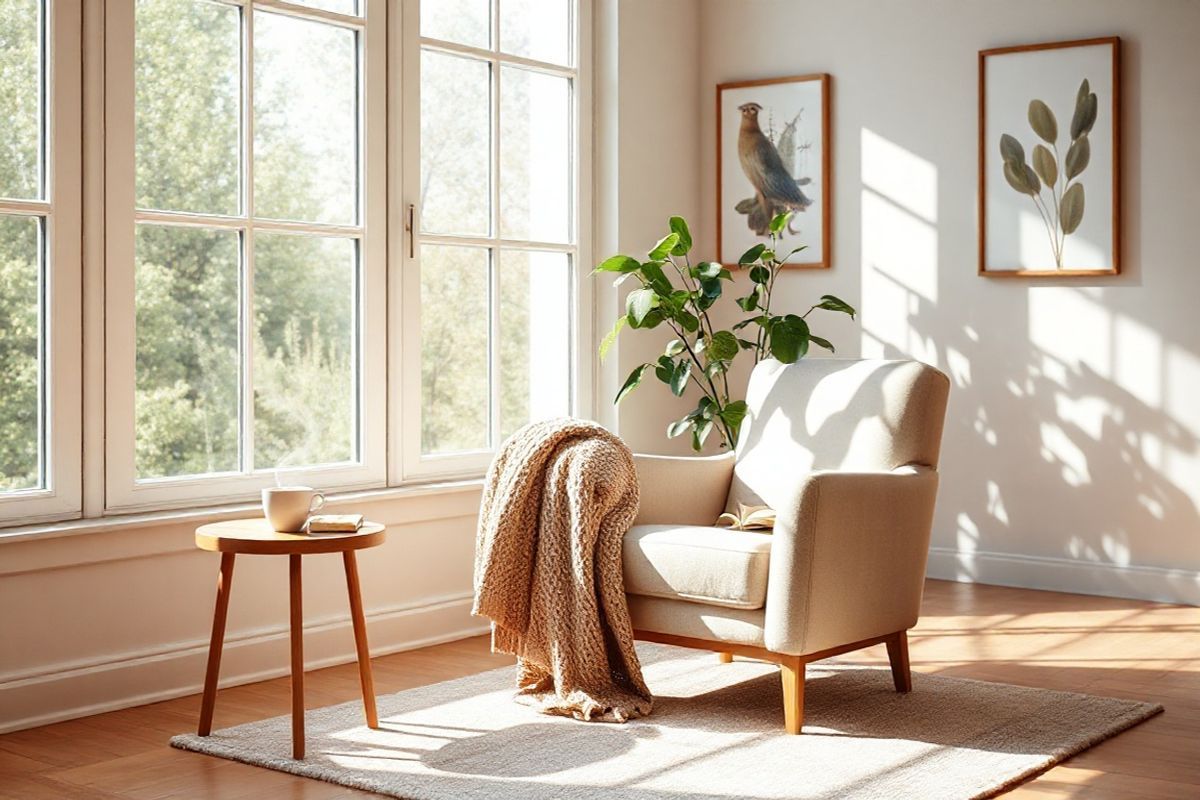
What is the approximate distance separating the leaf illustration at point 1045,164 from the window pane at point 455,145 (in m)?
1.96

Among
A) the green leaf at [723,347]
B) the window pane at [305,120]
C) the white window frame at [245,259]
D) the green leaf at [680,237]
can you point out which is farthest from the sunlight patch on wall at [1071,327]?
the window pane at [305,120]

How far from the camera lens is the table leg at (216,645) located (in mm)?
3219

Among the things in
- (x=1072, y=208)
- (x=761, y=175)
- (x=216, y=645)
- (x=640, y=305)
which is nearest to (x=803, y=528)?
(x=216, y=645)

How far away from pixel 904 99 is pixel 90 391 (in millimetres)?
3249

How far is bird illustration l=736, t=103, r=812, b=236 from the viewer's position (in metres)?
5.69

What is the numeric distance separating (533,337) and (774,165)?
4.47ft

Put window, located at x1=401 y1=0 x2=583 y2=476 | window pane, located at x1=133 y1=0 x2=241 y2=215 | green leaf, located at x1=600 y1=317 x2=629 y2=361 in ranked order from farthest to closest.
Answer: green leaf, located at x1=600 y1=317 x2=629 y2=361 < window, located at x1=401 y1=0 x2=583 y2=476 < window pane, located at x1=133 y1=0 x2=241 y2=215

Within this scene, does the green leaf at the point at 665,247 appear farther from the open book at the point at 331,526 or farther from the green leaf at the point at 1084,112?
the open book at the point at 331,526

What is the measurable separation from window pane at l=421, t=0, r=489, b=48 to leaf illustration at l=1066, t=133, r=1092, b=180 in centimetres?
207

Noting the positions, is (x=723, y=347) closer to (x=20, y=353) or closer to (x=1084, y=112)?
(x=1084, y=112)

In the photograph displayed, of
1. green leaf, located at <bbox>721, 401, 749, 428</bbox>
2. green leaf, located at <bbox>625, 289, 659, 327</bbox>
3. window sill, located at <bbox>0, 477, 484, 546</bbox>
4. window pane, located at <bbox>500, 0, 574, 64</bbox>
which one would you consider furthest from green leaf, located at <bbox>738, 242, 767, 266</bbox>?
window sill, located at <bbox>0, 477, 484, 546</bbox>

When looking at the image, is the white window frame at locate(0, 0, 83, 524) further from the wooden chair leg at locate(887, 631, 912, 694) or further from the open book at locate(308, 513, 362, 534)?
the wooden chair leg at locate(887, 631, 912, 694)

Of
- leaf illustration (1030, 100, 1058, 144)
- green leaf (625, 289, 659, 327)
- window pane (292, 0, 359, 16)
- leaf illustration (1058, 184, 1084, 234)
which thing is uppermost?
window pane (292, 0, 359, 16)

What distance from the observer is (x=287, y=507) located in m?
3.13
